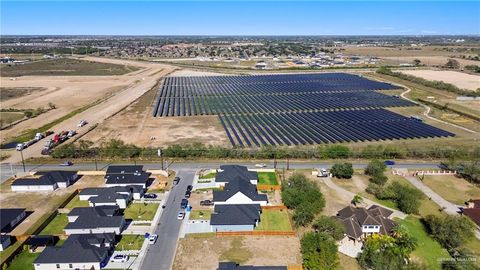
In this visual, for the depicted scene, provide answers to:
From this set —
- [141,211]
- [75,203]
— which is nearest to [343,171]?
[141,211]

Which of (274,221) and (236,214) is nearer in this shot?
(236,214)

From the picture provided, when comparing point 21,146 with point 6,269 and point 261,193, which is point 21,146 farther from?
point 261,193

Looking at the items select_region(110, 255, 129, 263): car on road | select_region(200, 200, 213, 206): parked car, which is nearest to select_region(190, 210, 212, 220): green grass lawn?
select_region(200, 200, 213, 206): parked car

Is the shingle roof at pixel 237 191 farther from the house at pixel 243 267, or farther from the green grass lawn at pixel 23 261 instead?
the green grass lawn at pixel 23 261

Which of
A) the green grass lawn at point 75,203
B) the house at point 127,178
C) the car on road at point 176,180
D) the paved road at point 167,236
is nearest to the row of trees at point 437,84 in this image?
the car on road at point 176,180

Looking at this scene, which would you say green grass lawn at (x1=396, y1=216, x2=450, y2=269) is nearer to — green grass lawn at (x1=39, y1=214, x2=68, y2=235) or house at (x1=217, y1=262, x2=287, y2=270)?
house at (x1=217, y1=262, x2=287, y2=270)

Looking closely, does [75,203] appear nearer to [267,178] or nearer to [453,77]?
[267,178]

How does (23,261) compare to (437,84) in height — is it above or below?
below

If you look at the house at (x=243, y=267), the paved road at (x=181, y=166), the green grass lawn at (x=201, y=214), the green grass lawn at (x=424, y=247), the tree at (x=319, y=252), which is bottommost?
the green grass lawn at (x=424, y=247)
